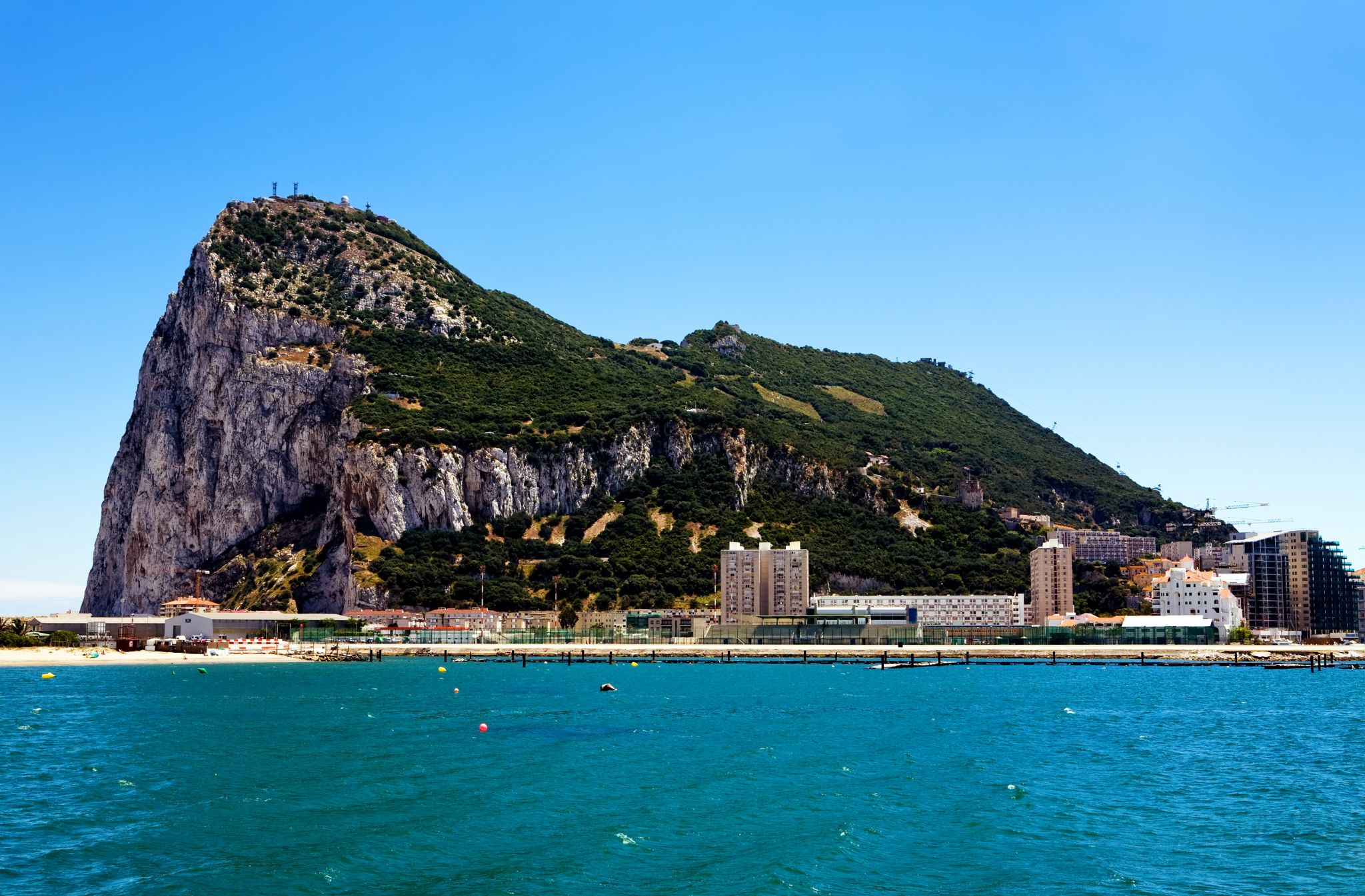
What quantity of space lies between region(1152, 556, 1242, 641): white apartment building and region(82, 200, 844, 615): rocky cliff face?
47488mm

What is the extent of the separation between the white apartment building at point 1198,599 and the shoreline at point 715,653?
17180 millimetres

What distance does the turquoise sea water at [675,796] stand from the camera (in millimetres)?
27156

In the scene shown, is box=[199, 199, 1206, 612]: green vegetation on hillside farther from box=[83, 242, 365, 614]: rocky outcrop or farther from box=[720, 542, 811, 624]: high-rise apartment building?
box=[720, 542, 811, 624]: high-rise apartment building

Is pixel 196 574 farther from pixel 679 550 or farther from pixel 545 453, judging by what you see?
pixel 679 550

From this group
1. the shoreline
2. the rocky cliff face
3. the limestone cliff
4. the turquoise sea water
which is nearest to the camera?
the turquoise sea water

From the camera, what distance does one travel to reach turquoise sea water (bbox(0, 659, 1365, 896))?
2716 cm

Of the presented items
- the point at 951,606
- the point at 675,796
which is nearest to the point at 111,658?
the point at 675,796

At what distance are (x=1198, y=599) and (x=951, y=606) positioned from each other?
2973 centimetres

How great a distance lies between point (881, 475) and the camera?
189 metres

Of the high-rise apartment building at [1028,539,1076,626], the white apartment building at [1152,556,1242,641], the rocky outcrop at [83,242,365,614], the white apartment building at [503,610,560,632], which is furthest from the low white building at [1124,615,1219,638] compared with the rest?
the rocky outcrop at [83,242,365,614]

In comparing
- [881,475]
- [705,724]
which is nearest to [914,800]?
[705,724]

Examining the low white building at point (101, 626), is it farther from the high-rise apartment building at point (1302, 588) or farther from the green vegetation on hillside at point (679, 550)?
the high-rise apartment building at point (1302, 588)

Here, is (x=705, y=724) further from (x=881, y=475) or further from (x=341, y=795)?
(x=881, y=475)

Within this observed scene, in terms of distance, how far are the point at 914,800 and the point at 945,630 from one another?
345ft
